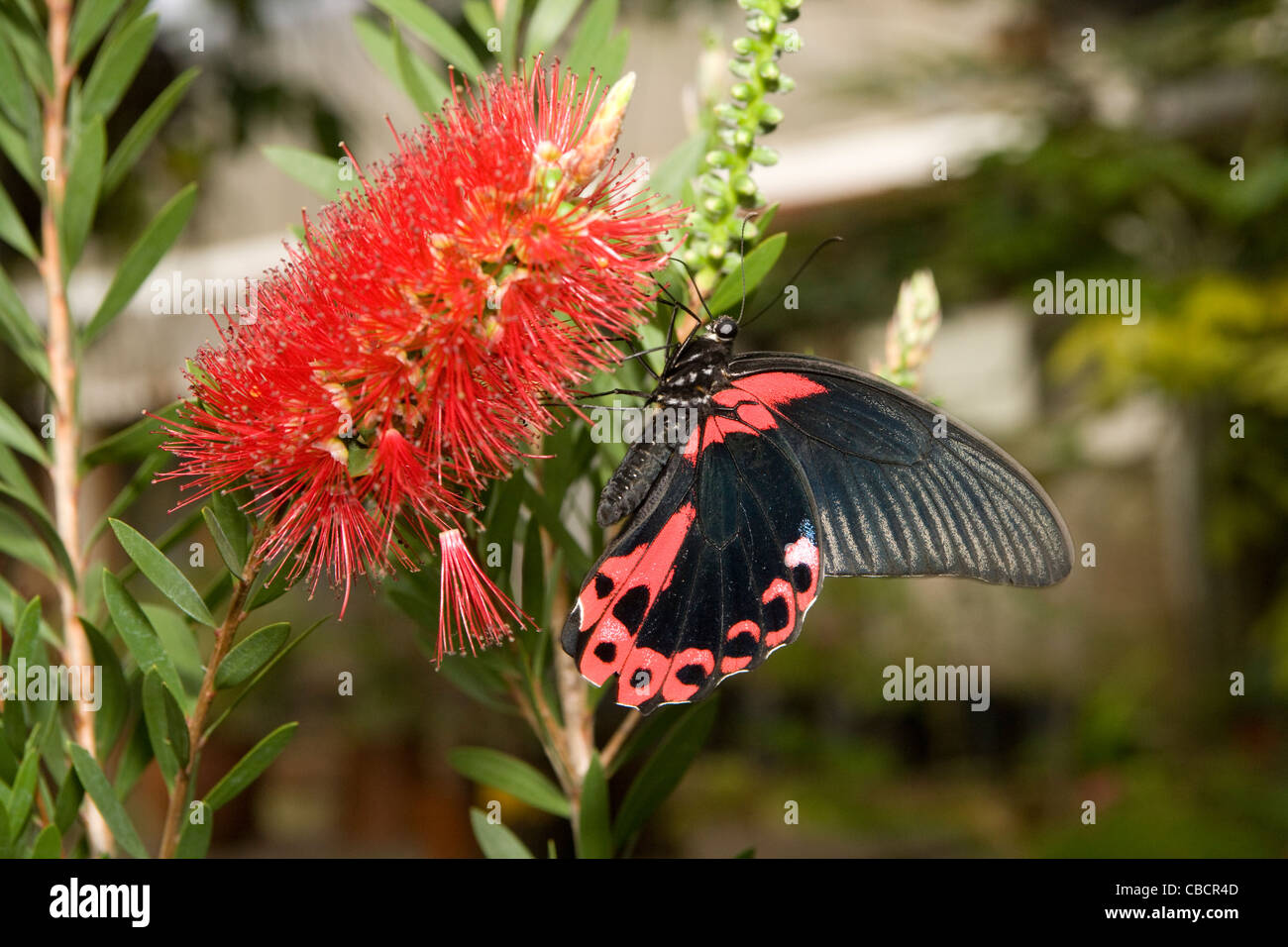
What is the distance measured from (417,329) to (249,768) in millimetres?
225

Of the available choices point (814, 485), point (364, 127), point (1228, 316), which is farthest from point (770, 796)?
point (814, 485)

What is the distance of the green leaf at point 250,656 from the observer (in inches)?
16.7

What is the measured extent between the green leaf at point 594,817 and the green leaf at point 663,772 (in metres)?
0.03

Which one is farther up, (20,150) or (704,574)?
(20,150)

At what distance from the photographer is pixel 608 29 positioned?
Answer: 577 mm

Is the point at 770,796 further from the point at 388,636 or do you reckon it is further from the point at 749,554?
the point at 749,554

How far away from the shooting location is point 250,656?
1.41ft

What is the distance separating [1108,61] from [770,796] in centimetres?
265

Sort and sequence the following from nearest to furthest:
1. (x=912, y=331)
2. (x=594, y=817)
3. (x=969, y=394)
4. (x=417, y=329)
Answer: (x=417, y=329)
(x=594, y=817)
(x=912, y=331)
(x=969, y=394)

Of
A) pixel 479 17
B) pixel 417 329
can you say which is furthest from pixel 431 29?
pixel 417 329

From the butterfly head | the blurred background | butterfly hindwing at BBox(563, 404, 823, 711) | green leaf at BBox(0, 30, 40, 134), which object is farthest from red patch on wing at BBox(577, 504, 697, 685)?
the blurred background

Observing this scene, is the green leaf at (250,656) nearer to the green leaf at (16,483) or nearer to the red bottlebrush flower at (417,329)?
the red bottlebrush flower at (417,329)

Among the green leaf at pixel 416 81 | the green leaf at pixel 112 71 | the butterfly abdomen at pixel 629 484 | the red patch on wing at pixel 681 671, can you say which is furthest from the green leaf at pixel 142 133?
the red patch on wing at pixel 681 671

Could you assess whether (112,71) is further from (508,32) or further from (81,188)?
(508,32)
